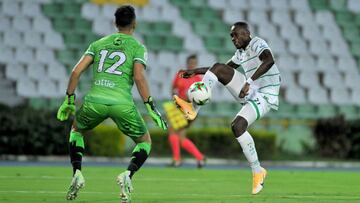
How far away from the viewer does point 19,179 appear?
14562 mm

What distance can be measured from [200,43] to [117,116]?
→ 54.5 feet

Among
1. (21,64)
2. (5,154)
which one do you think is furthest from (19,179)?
(21,64)

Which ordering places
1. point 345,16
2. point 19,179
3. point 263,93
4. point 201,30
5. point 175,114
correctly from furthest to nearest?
1. point 345,16
2. point 201,30
3. point 175,114
4. point 19,179
5. point 263,93

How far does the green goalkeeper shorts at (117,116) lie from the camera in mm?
10602

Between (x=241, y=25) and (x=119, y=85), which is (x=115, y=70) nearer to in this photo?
(x=119, y=85)

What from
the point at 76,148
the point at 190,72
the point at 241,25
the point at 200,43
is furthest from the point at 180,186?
the point at 200,43

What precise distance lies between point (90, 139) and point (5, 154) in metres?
2.22

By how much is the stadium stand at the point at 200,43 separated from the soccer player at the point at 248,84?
1283 cm

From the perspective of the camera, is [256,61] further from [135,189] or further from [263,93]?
[135,189]

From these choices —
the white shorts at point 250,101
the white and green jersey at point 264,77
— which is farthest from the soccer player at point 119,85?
the white and green jersey at point 264,77

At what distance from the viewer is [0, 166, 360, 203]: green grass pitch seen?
11.4m

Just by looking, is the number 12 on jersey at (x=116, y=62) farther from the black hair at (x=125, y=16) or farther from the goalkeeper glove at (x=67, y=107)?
the goalkeeper glove at (x=67, y=107)

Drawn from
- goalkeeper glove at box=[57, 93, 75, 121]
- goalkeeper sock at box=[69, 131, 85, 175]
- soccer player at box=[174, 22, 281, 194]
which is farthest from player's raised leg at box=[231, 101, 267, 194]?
goalkeeper glove at box=[57, 93, 75, 121]

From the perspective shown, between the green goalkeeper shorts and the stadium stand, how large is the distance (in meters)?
14.3
